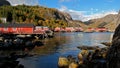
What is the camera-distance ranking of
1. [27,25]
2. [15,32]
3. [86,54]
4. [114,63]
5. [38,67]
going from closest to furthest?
[114,63], [38,67], [86,54], [15,32], [27,25]

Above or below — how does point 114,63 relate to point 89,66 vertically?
above

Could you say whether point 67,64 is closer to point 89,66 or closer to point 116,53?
point 89,66

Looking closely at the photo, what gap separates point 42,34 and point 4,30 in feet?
70.1

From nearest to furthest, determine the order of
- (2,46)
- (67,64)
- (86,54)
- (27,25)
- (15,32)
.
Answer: (67,64)
(86,54)
(2,46)
(15,32)
(27,25)

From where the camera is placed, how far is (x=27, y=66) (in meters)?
47.8

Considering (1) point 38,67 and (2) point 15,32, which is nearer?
(1) point 38,67

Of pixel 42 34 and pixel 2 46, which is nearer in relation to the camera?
pixel 2 46

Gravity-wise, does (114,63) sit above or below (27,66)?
above

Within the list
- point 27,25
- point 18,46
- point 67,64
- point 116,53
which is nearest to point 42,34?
point 27,25

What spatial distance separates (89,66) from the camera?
135 ft

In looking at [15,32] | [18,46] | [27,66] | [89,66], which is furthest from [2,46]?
[15,32]

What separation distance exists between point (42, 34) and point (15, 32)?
14650mm

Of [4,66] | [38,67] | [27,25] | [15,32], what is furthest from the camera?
[27,25]

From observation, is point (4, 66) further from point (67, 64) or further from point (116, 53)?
point (116, 53)
